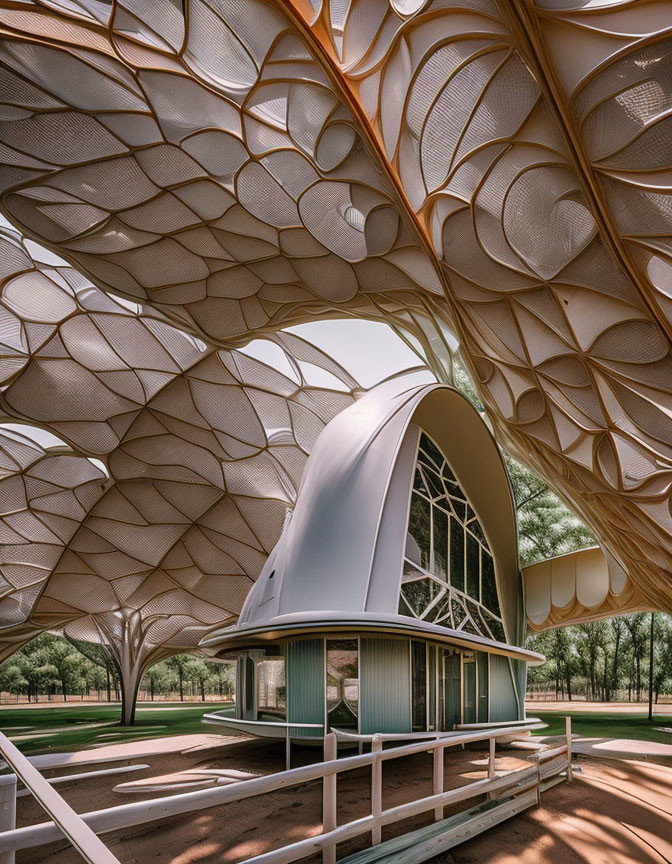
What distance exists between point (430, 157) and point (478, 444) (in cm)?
1096

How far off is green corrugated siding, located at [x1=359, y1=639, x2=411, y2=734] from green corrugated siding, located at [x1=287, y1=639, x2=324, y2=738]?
3.24 ft

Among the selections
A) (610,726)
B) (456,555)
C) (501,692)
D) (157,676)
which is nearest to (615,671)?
(610,726)

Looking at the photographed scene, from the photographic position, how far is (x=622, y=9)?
24.9 feet

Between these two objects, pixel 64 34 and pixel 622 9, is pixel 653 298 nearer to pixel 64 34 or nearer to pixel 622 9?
pixel 622 9

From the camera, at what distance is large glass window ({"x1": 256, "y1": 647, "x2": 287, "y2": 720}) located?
15.9m

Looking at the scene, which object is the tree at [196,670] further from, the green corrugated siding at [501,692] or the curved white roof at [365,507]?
the curved white roof at [365,507]

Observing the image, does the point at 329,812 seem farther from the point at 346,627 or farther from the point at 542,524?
the point at 542,524

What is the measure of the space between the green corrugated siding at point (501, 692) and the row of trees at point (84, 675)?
1927 inches

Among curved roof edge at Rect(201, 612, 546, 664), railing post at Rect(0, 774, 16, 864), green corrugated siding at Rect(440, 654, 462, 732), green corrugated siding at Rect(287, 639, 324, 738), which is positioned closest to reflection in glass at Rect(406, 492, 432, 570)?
curved roof edge at Rect(201, 612, 546, 664)

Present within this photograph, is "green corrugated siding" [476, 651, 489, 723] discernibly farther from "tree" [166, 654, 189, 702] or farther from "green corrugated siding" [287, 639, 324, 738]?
"tree" [166, 654, 189, 702]

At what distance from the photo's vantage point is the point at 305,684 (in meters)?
14.7

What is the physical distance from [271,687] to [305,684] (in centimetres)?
203

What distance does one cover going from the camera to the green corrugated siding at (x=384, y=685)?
14320mm

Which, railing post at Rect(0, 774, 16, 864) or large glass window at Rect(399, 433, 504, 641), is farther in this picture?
large glass window at Rect(399, 433, 504, 641)
